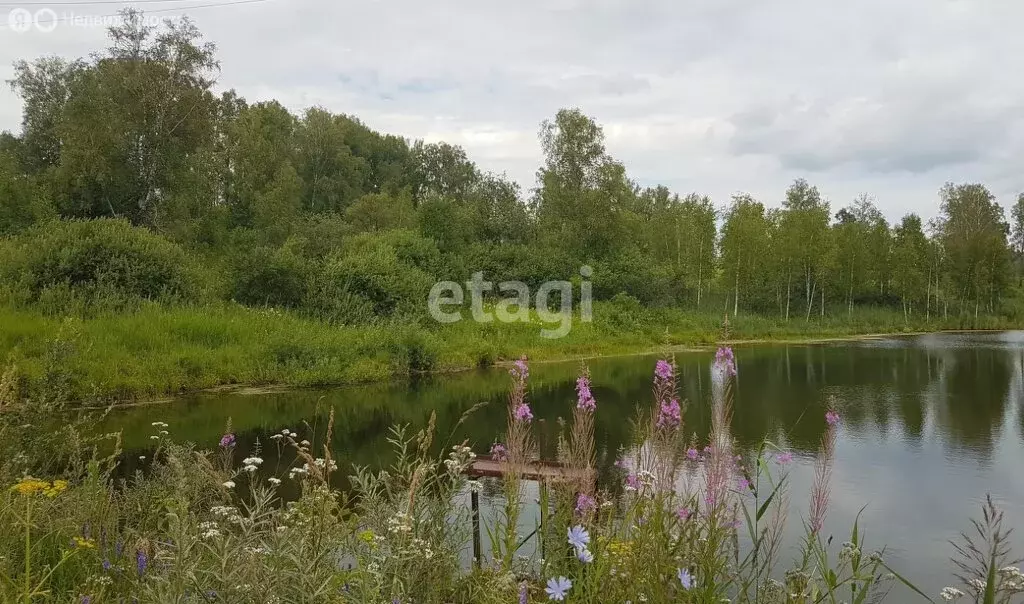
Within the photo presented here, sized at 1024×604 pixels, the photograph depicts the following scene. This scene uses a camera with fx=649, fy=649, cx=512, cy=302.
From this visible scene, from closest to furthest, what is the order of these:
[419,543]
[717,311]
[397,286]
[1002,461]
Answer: [419,543] < [1002,461] < [397,286] < [717,311]

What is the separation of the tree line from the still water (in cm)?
610

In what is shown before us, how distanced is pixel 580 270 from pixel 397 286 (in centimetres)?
1267

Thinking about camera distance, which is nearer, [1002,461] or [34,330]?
[1002,461]

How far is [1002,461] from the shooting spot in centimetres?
892

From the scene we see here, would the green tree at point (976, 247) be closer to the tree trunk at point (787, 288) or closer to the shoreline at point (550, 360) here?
the shoreline at point (550, 360)

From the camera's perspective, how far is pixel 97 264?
15.1 metres

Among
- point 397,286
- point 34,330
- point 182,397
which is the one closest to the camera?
point 34,330

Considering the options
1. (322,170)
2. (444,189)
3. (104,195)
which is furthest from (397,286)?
Answer: (444,189)

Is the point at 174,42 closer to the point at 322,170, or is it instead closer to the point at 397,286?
the point at 397,286

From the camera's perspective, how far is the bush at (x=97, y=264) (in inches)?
561

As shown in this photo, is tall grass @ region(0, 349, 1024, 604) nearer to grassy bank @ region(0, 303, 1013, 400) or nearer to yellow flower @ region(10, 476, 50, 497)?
yellow flower @ region(10, 476, 50, 497)

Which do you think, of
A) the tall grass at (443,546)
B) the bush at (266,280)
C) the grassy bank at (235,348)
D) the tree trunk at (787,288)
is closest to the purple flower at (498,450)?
the tall grass at (443,546)

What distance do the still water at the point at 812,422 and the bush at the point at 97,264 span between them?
420cm

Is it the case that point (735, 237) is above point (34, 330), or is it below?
above
